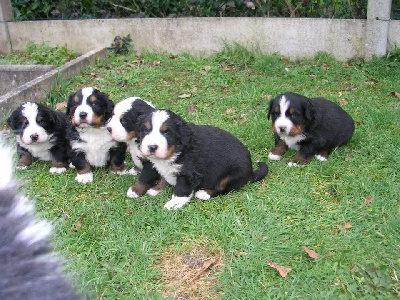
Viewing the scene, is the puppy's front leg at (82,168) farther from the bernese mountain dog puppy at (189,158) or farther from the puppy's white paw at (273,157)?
the puppy's white paw at (273,157)

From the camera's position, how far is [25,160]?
4.48 meters

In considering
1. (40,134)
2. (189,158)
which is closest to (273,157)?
(189,158)

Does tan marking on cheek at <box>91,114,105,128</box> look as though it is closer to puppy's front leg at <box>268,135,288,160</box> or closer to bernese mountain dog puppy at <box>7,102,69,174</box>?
bernese mountain dog puppy at <box>7,102,69,174</box>

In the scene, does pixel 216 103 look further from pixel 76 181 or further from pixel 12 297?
pixel 12 297

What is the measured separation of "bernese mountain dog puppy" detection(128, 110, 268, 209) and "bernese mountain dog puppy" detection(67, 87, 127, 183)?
521 millimetres

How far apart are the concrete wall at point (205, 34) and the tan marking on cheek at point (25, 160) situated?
3.93 meters

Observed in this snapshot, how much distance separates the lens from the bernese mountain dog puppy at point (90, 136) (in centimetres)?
400

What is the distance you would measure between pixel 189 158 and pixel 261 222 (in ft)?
2.39

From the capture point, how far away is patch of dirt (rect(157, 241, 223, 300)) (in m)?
2.79

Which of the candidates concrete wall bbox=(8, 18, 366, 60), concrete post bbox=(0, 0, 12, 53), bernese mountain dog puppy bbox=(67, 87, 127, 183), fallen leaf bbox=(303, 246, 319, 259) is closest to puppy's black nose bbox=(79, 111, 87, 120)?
bernese mountain dog puppy bbox=(67, 87, 127, 183)

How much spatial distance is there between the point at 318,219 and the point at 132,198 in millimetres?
1478

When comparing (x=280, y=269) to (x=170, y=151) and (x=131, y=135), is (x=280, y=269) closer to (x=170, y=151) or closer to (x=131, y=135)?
(x=170, y=151)

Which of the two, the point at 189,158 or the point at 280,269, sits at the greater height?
the point at 189,158

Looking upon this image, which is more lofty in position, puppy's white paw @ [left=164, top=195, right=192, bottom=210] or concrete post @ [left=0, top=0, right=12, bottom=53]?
concrete post @ [left=0, top=0, right=12, bottom=53]
